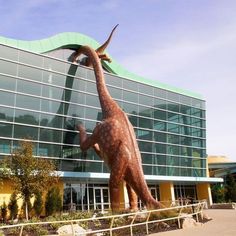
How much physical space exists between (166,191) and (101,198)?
7.75m

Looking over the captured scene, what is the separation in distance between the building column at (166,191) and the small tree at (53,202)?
12636 millimetres

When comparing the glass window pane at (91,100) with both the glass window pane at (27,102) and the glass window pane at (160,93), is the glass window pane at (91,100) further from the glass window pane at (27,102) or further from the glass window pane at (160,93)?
the glass window pane at (160,93)

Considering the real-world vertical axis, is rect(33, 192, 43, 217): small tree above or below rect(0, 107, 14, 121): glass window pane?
below

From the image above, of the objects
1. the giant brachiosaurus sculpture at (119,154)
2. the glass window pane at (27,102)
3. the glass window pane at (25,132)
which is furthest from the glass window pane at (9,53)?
the giant brachiosaurus sculpture at (119,154)

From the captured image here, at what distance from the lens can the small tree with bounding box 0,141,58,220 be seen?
21391mm

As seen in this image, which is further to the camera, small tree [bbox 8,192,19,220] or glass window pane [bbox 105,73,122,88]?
glass window pane [bbox 105,73,122,88]

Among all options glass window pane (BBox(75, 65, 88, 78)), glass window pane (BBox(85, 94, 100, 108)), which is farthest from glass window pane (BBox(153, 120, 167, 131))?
glass window pane (BBox(75, 65, 88, 78))

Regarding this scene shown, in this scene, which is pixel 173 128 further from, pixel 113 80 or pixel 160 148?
pixel 113 80

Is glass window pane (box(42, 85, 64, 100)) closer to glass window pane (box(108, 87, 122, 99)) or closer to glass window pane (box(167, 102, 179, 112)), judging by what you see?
glass window pane (box(108, 87, 122, 99))

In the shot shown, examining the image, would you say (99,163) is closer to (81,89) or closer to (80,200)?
(80,200)

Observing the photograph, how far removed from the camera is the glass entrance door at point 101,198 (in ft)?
97.2

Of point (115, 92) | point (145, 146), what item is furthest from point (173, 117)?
point (115, 92)

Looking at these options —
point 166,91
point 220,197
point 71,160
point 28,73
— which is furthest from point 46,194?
point 220,197

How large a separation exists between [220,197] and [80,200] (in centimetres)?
1942
